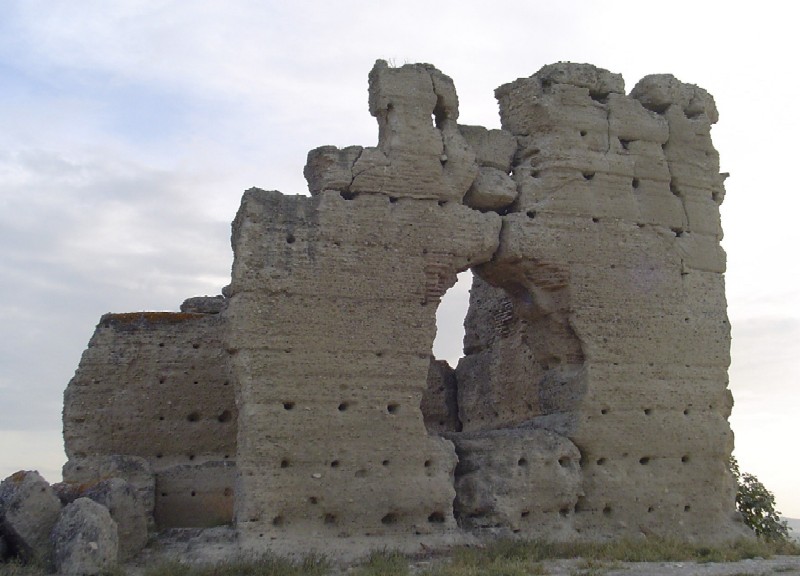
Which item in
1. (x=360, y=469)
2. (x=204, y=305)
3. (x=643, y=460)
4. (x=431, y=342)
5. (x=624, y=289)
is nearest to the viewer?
(x=360, y=469)

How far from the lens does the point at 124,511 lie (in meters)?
9.35

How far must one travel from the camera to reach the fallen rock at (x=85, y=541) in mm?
8461

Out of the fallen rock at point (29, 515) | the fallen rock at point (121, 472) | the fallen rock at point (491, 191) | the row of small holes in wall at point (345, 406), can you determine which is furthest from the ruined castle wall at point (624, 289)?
the fallen rock at point (29, 515)

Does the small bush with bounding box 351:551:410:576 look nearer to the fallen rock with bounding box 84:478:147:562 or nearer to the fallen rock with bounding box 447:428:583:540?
the fallen rock with bounding box 447:428:583:540

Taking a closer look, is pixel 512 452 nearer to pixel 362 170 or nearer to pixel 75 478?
pixel 362 170

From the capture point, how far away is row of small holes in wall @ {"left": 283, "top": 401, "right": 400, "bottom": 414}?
32.2ft

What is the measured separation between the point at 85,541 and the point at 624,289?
6.68 meters

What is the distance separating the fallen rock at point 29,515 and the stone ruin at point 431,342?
5.14 feet

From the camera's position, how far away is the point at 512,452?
10.6 meters

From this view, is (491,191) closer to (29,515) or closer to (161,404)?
(161,404)

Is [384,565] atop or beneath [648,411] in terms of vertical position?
beneath

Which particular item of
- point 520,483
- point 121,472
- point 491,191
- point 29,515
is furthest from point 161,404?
point 491,191

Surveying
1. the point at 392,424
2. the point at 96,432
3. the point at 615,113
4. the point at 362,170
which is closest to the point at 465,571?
the point at 392,424

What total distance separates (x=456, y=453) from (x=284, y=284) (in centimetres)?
277
